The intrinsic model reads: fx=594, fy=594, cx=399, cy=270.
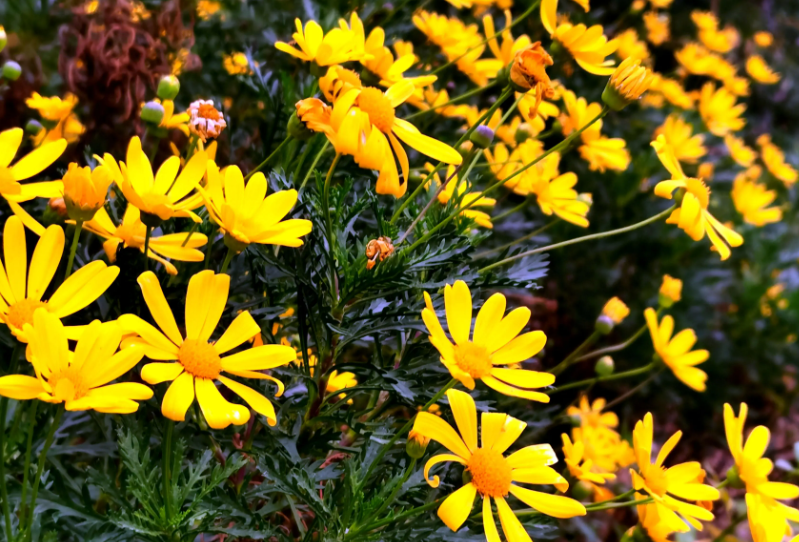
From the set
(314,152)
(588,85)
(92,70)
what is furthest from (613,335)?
(92,70)

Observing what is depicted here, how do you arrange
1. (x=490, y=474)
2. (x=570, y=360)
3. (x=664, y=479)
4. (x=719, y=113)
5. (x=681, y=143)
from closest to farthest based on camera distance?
(x=490, y=474)
(x=664, y=479)
(x=570, y=360)
(x=681, y=143)
(x=719, y=113)

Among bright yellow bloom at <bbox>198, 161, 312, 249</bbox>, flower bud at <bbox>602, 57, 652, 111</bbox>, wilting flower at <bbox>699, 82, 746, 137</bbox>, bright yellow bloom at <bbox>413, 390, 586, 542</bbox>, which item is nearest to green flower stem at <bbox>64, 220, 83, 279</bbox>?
bright yellow bloom at <bbox>198, 161, 312, 249</bbox>

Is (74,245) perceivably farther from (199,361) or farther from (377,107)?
(377,107)

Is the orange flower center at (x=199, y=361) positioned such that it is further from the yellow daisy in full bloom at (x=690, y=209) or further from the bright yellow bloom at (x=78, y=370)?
the yellow daisy in full bloom at (x=690, y=209)

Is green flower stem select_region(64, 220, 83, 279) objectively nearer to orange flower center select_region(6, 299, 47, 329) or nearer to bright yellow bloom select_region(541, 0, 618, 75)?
orange flower center select_region(6, 299, 47, 329)

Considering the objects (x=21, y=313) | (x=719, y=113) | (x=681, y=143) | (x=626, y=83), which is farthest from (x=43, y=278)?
(x=719, y=113)

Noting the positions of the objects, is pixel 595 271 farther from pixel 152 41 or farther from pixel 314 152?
pixel 152 41
